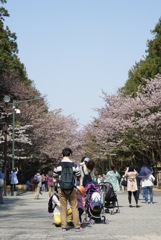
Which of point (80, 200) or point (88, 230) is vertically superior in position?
point (80, 200)

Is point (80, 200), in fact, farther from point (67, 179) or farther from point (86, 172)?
point (86, 172)

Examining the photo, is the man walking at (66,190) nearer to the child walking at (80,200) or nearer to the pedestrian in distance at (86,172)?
the child walking at (80,200)

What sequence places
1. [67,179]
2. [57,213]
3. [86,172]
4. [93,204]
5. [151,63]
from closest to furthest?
[67,179]
[57,213]
[93,204]
[86,172]
[151,63]

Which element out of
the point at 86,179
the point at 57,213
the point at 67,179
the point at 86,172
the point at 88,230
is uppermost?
the point at 86,172

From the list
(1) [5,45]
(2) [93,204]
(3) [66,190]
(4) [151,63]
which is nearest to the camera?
(3) [66,190]

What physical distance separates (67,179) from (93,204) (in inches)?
78.5

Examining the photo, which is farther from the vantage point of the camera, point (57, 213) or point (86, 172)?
point (86, 172)

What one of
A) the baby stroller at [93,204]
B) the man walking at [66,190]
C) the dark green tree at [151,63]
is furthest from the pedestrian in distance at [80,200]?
the dark green tree at [151,63]

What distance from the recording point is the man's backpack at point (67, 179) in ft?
35.6

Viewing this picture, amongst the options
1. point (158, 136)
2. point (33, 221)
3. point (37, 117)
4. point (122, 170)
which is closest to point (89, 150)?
point (122, 170)

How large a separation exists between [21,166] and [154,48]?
19.3 metres

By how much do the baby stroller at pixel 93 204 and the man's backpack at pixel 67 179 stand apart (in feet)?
6.16

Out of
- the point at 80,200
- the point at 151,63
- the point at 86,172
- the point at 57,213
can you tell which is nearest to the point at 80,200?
the point at 80,200

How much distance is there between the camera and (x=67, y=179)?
1085 cm
